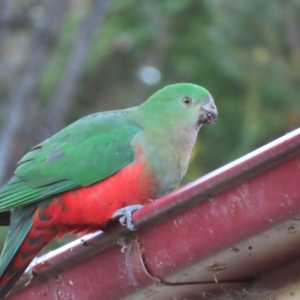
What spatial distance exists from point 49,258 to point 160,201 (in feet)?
2.27

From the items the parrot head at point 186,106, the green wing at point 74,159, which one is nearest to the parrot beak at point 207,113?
the parrot head at point 186,106

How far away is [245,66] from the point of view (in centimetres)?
820

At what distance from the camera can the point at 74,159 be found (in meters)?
3.88

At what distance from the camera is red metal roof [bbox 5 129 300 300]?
2191 millimetres

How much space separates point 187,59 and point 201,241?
6.38m

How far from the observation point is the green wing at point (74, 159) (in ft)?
12.0

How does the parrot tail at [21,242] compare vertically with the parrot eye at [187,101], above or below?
below

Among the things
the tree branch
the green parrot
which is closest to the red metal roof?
the green parrot

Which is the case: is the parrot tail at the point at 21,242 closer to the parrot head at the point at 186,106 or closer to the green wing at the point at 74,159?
the green wing at the point at 74,159

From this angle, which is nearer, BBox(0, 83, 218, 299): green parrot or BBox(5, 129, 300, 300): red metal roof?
BBox(5, 129, 300, 300): red metal roof

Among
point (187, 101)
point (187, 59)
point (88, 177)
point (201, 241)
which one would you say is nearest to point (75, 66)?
point (187, 59)

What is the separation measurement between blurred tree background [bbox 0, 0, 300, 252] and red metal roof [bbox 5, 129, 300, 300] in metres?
4.90

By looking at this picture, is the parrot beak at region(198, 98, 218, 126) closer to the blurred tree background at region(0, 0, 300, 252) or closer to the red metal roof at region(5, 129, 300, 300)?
the red metal roof at region(5, 129, 300, 300)

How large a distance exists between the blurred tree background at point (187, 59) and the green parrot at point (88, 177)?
3606 millimetres
